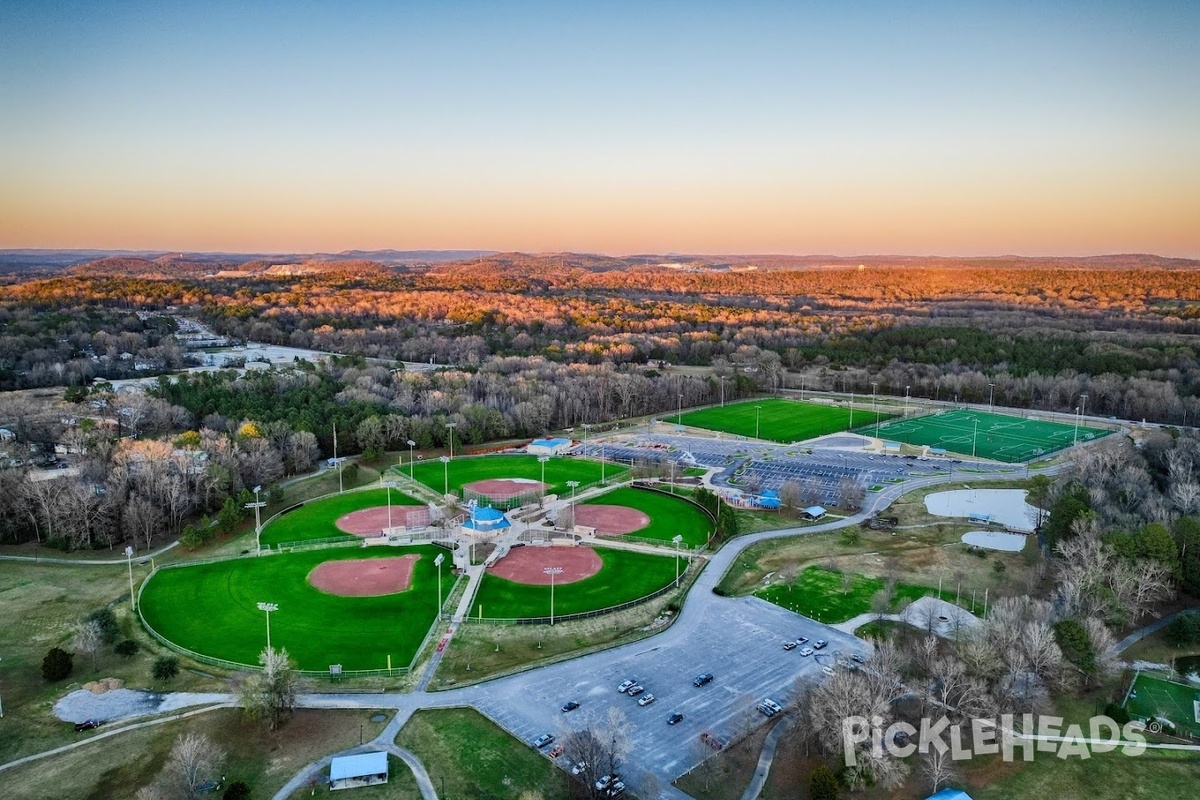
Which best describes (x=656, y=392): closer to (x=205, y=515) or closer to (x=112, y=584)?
(x=205, y=515)

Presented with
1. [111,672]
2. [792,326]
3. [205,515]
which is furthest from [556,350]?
[111,672]

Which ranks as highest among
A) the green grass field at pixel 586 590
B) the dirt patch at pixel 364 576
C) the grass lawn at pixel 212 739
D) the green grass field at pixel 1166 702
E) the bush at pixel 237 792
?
the bush at pixel 237 792

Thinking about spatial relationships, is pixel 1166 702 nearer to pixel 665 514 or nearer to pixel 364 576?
pixel 665 514

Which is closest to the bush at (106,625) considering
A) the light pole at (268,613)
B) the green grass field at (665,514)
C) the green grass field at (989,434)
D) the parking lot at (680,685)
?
the light pole at (268,613)

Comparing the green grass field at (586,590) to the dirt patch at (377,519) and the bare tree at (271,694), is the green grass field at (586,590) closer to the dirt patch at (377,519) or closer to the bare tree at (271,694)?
the dirt patch at (377,519)

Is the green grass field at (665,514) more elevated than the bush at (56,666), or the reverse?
the bush at (56,666)

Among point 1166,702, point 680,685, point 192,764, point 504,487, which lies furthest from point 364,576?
point 1166,702
